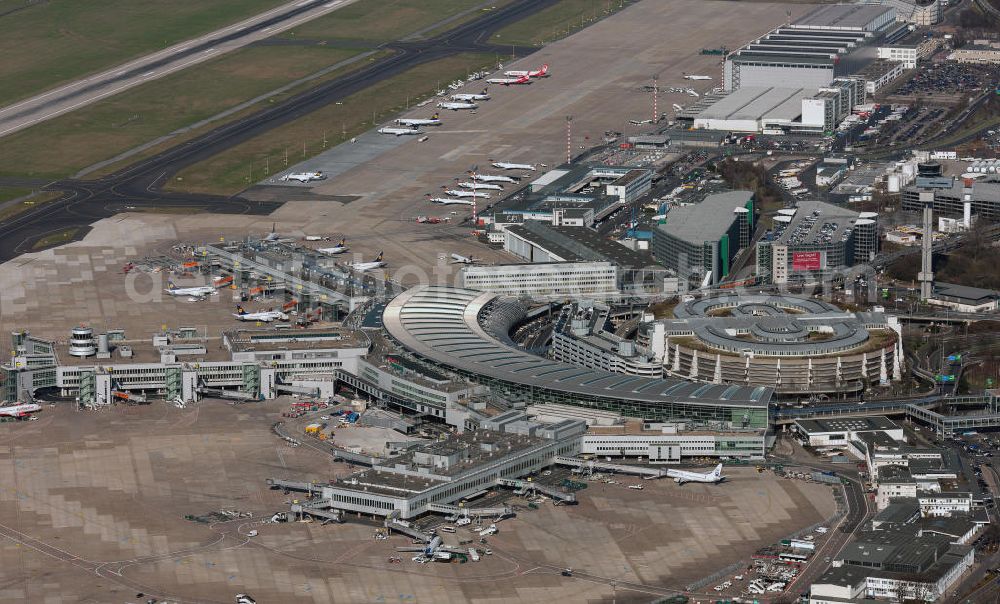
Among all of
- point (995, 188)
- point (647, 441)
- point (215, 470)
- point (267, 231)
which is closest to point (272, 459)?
point (215, 470)

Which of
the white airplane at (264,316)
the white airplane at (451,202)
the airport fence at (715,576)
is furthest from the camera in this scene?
the white airplane at (451,202)

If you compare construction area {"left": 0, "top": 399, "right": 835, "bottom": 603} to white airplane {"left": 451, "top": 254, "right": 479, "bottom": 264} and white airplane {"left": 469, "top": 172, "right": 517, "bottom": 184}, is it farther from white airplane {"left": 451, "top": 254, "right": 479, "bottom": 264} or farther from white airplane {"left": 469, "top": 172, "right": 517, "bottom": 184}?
white airplane {"left": 469, "top": 172, "right": 517, "bottom": 184}

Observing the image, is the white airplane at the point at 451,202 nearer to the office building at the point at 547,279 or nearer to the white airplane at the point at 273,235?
the white airplane at the point at 273,235

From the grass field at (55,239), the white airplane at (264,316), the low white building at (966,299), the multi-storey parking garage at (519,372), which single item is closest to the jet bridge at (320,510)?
the multi-storey parking garage at (519,372)

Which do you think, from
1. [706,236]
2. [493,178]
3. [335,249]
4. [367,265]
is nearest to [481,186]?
[493,178]

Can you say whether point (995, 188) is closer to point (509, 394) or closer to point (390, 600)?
point (509, 394)
